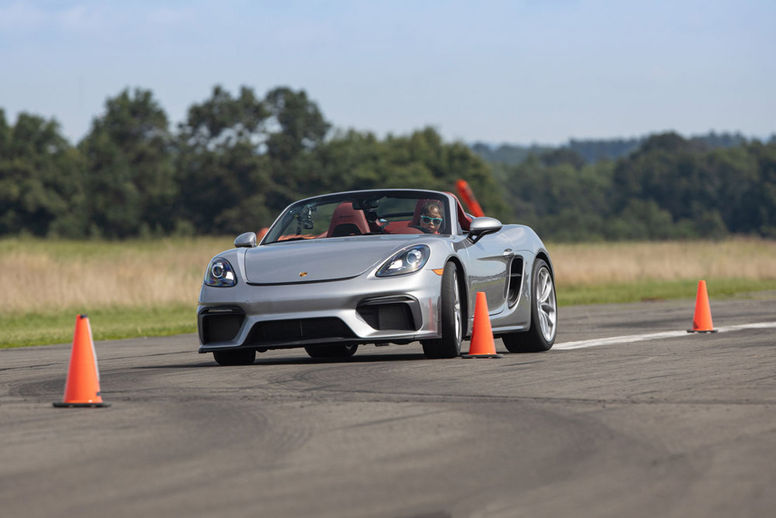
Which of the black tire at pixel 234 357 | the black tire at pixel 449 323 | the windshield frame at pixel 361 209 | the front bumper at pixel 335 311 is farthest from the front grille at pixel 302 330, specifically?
the windshield frame at pixel 361 209

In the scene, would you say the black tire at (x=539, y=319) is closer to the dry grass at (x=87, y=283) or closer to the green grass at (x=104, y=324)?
the green grass at (x=104, y=324)

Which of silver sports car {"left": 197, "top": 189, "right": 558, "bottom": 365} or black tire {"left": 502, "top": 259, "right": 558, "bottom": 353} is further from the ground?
silver sports car {"left": 197, "top": 189, "right": 558, "bottom": 365}

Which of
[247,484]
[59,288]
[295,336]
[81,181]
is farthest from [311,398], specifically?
[81,181]

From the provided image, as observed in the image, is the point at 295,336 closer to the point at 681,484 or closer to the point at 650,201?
the point at 681,484

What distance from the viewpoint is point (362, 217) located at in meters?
11.6

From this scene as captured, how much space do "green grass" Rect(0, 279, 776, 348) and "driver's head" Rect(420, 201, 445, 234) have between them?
24.1ft

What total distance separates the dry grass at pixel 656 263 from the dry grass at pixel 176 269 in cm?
3

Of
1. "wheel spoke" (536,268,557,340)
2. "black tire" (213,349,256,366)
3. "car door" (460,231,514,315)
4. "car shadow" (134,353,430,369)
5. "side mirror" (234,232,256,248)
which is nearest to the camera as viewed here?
"black tire" (213,349,256,366)

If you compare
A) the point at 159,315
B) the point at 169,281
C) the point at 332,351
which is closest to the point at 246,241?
the point at 332,351

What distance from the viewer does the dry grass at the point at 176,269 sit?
25.4m

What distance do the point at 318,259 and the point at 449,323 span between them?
1.16 metres

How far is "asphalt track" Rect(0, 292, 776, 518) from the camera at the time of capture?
15.8 feet

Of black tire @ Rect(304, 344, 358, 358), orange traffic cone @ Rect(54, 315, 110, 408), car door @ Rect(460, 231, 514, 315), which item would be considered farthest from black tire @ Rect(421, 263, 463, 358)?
orange traffic cone @ Rect(54, 315, 110, 408)

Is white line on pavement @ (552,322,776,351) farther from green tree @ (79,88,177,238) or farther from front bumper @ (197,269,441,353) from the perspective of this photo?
green tree @ (79,88,177,238)
